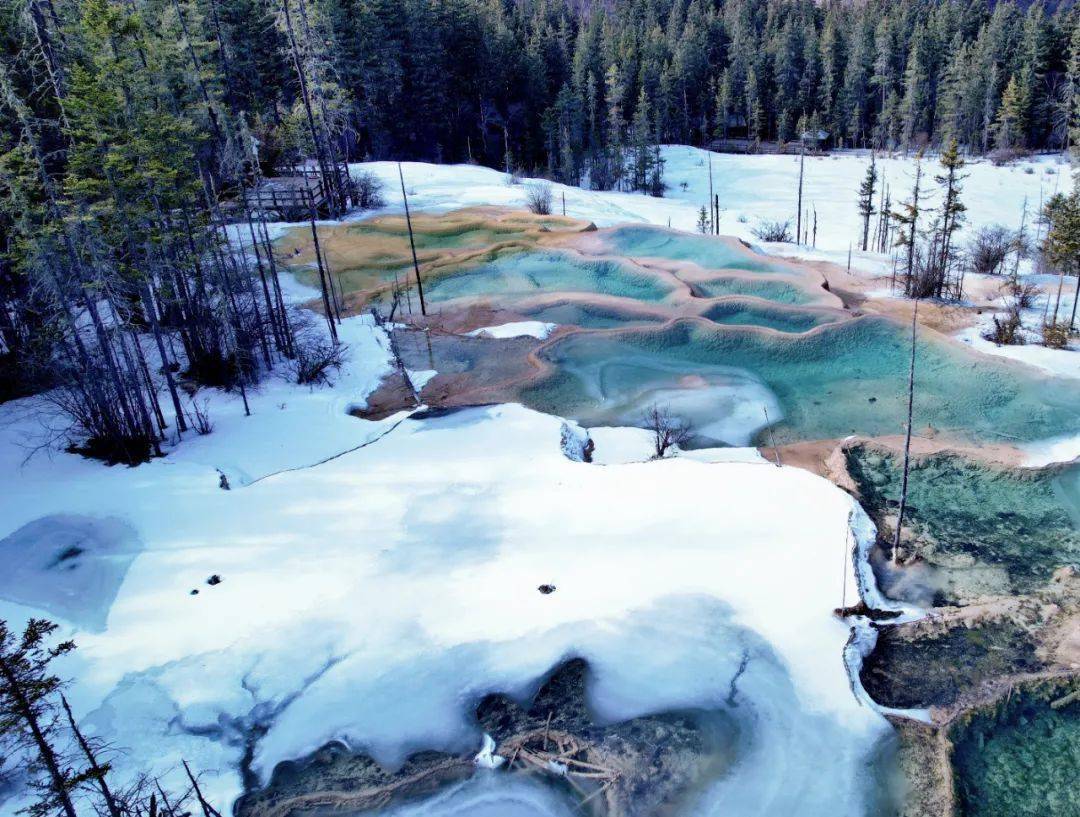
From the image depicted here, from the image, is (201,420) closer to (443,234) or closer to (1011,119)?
(443,234)

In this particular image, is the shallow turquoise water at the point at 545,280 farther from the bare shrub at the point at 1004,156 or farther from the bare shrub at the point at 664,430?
the bare shrub at the point at 1004,156

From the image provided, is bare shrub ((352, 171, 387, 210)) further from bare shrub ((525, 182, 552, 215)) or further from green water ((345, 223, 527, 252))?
bare shrub ((525, 182, 552, 215))

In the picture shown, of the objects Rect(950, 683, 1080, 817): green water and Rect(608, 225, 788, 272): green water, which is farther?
Rect(608, 225, 788, 272): green water

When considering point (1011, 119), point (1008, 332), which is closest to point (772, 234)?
point (1008, 332)

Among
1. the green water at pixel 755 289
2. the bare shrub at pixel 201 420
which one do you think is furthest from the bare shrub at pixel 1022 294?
the bare shrub at pixel 201 420

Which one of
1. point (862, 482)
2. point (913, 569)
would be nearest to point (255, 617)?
point (913, 569)

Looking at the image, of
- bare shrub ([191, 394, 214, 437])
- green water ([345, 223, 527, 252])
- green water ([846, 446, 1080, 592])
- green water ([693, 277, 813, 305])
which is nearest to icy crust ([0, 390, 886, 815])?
bare shrub ([191, 394, 214, 437])
